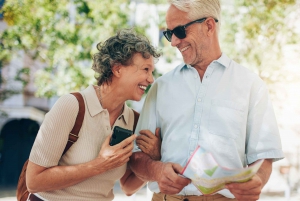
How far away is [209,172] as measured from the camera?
74.5 inches

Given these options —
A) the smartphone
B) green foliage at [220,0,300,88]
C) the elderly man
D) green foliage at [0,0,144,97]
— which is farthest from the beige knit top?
green foliage at [220,0,300,88]

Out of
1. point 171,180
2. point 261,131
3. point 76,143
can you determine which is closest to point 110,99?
point 76,143

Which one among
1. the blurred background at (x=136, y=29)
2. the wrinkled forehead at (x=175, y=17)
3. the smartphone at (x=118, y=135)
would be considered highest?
the wrinkled forehead at (x=175, y=17)

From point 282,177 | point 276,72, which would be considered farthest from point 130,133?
point 282,177

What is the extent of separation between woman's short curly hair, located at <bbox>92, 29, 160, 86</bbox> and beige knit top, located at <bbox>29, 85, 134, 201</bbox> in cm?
15

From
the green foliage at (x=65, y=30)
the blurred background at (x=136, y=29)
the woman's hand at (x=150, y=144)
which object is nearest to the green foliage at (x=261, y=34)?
the blurred background at (x=136, y=29)

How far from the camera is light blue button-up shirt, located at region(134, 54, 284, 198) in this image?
7.73ft

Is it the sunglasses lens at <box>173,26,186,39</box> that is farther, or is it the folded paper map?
the sunglasses lens at <box>173,26,186,39</box>

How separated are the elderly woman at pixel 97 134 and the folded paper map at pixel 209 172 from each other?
571 mm

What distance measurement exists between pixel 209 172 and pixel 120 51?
1066mm

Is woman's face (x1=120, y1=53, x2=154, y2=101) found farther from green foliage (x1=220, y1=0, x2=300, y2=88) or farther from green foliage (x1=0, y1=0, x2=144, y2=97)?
green foliage (x1=220, y1=0, x2=300, y2=88)

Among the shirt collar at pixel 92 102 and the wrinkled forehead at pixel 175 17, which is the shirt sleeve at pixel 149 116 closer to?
the shirt collar at pixel 92 102

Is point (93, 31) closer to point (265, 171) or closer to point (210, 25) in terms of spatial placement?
point (210, 25)

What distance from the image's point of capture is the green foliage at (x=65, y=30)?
8.98 meters
